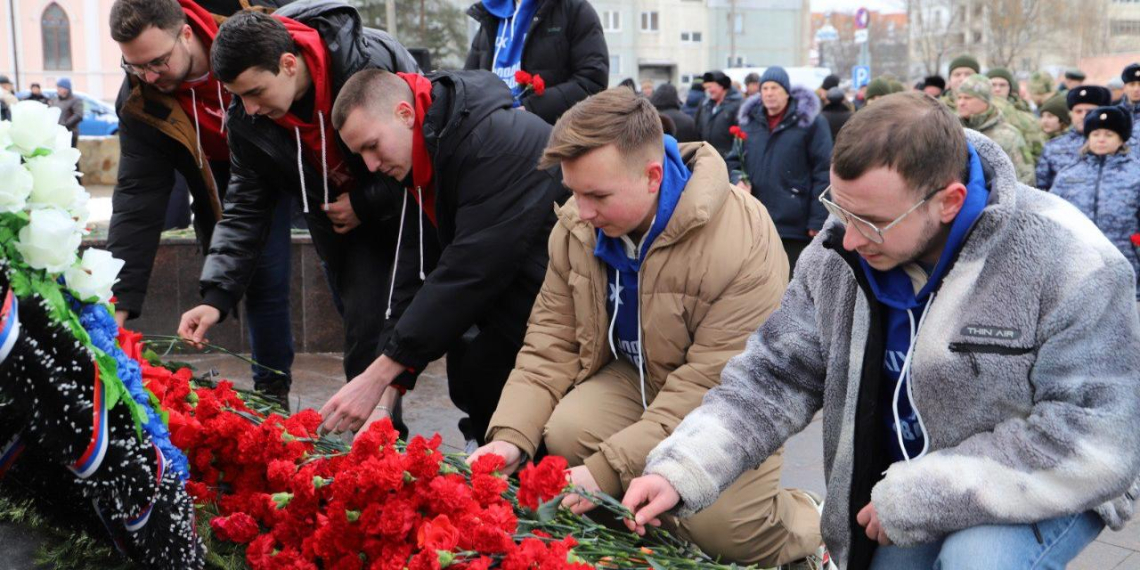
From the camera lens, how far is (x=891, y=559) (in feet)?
8.78

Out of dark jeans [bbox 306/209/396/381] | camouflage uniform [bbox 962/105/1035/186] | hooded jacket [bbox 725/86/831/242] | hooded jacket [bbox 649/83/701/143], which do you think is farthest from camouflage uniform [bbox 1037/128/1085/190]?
dark jeans [bbox 306/209/396/381]

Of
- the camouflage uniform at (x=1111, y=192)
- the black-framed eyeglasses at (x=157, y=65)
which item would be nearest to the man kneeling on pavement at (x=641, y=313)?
the black-framed eyeglasses at (x=157, y=65)

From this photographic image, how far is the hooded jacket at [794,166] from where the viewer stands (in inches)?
301

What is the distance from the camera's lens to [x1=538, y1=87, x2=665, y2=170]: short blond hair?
3020 millimetres

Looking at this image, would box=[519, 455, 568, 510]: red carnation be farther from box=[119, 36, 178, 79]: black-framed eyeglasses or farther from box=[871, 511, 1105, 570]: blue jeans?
box=[119, 36, 178, 79]: black-framed eyeglasses

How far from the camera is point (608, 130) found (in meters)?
3.03

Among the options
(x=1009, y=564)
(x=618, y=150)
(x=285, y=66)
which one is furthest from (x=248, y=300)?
(x=1009, y=564)

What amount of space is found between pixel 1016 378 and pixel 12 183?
6.32 feet

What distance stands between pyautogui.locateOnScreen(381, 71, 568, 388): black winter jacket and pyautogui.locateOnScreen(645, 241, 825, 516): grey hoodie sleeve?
3.45ft

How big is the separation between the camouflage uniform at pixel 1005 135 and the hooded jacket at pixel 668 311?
4785mm

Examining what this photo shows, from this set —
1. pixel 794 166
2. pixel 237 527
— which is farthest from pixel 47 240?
pixel 794 166

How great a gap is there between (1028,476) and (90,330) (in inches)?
72.9

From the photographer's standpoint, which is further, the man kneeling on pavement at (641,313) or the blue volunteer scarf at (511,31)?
the blue volunteer scarf at (511,31)

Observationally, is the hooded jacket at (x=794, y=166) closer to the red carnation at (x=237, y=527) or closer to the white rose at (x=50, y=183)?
the red carnation at (x=237, y=527)
